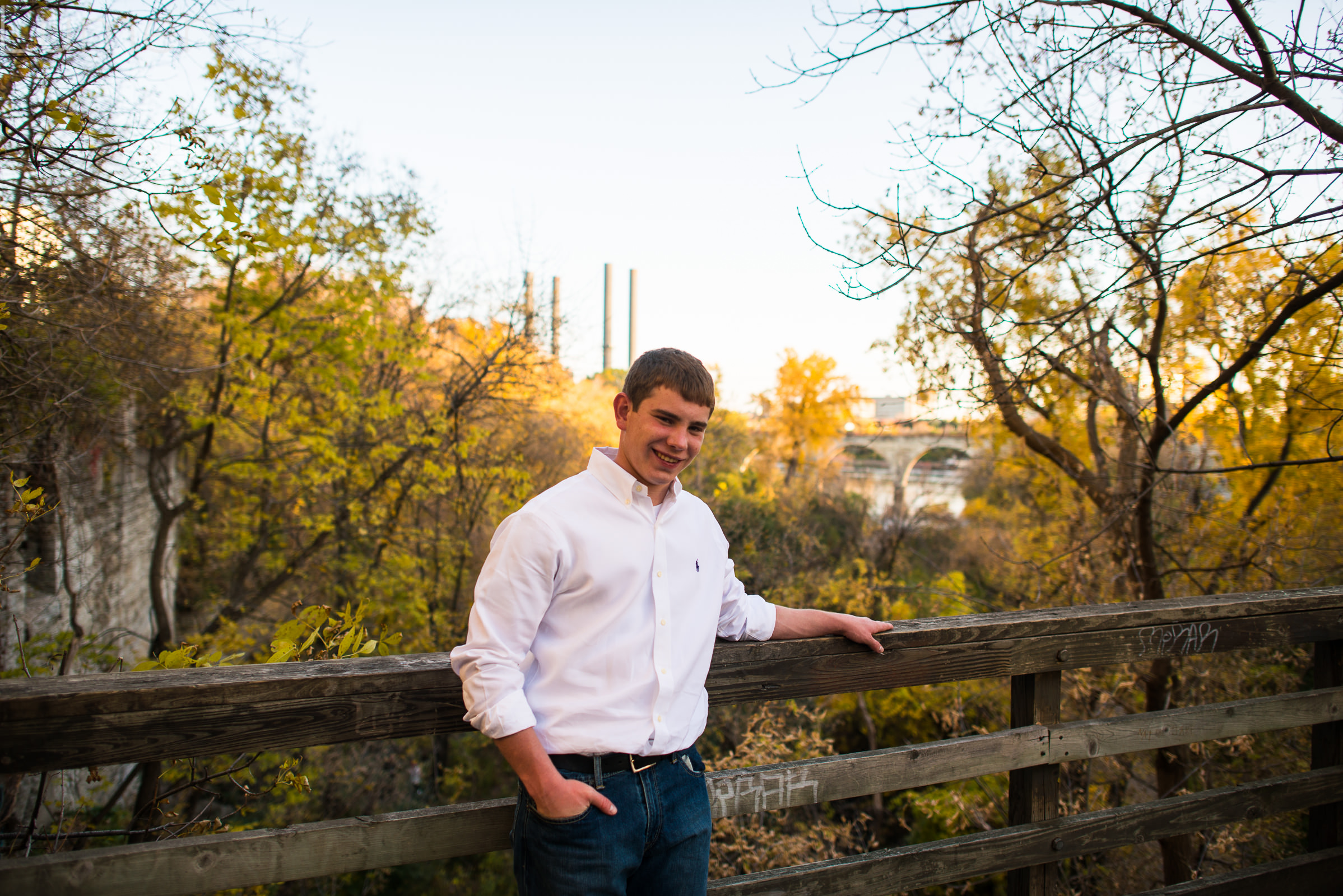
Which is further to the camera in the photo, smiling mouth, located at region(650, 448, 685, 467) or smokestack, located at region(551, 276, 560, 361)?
smokestack, located at region(551, 276, 560, 361)

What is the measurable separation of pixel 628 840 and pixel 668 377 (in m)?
0.90

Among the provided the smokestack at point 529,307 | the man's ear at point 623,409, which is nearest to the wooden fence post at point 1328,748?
the man's ear at point 623,409

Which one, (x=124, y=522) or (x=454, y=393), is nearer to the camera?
(x=124, y=522)

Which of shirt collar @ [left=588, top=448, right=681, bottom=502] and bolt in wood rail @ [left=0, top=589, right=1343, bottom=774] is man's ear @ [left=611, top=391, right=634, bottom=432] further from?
bolt in wood rail @ [left=0, top=589, right=1343, bottom=774]

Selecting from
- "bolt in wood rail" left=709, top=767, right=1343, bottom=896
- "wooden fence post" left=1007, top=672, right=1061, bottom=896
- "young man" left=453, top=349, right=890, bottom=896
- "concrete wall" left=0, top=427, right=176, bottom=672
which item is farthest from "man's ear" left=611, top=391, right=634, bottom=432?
"concrete wall" left=0, top=427, right=176, bottom=672

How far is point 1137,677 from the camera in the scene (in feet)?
19.9

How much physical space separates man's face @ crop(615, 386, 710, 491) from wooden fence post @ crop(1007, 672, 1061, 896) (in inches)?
44.5

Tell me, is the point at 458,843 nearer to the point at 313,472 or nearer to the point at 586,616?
the point at 586,616

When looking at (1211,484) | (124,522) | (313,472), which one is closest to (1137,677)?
(1211,484)

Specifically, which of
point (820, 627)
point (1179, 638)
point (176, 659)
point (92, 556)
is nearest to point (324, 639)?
point (176, 659)

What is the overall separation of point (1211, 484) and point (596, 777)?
6.98m

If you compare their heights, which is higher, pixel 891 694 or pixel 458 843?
pixel 458 843

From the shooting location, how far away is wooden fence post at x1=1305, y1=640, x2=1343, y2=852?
246 cm

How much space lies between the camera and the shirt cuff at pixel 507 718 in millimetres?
1311
